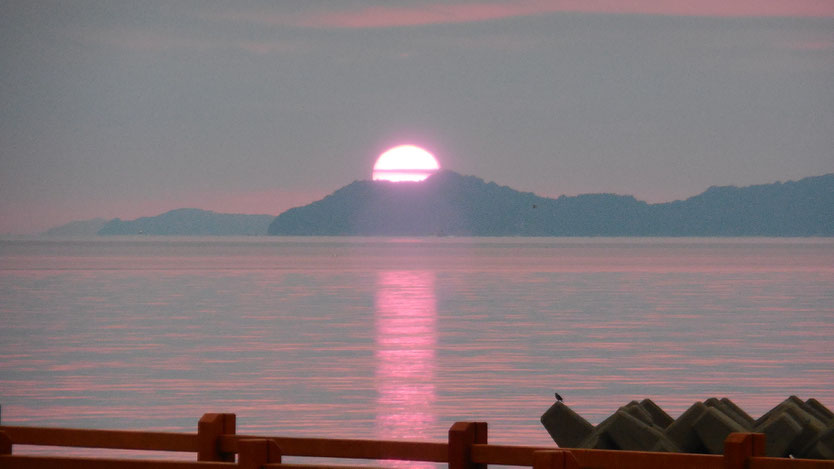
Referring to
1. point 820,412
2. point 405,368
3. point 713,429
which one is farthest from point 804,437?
point 405,368

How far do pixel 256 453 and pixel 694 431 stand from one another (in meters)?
5.70

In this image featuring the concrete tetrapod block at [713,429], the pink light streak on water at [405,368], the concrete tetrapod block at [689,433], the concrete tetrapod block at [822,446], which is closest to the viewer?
the concrete tetrapod block at [713,429]

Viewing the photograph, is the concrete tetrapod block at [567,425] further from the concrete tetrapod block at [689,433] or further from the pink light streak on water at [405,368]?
the pink light streak on water at [405,368]

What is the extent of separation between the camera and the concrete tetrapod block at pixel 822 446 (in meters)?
10.8

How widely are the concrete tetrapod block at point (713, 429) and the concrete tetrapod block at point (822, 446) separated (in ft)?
2.79

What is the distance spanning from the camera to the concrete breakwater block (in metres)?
10.5

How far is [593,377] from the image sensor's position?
28328 millimetres

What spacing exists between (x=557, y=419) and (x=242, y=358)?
2165cm

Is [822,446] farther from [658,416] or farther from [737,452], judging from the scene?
[737,452]

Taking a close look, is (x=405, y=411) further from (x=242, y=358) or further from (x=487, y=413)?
(x=242, y=358)

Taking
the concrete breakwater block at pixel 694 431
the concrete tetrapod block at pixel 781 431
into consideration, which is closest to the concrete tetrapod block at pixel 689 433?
the concrete breakwater block at pixel 694 431

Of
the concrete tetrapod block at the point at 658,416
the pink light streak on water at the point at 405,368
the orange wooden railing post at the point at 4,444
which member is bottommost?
the orange wooden railing post at the point at 4,444

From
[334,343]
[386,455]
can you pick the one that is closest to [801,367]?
[334,343]

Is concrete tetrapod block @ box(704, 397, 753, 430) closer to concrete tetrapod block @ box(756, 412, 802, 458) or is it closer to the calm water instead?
concrete tetrapod block @ box(756, 412, 802, 458)
